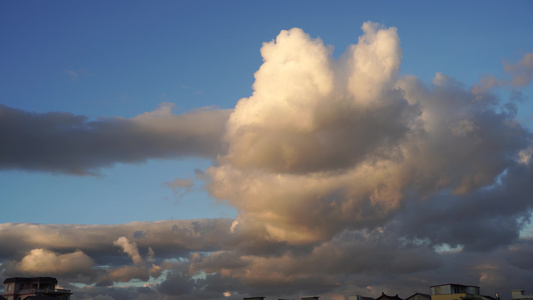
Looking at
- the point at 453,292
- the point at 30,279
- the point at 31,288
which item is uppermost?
the point at 30,279

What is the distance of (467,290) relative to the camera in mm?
150625

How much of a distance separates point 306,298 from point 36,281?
88728mm

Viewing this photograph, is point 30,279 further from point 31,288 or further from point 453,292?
point 453,292

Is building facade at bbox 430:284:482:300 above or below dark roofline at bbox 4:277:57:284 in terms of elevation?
below

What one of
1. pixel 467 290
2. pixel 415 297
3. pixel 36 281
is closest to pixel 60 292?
pixel 36 281

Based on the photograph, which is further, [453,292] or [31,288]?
[31,288]

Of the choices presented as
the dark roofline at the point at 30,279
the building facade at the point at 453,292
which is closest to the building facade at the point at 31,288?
the dark roofline at the point at 30,279

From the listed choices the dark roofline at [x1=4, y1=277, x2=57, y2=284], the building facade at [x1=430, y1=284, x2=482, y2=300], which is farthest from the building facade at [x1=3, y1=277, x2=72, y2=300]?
the building facade at [x1=430, y1=284, x2=482, y2=300]

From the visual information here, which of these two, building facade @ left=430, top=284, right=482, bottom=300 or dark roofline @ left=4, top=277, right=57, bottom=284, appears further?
dark roofline @ left=4, top=277, right=57, bottom=284

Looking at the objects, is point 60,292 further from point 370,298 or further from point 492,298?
point 492,298

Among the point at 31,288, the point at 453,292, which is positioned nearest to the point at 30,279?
the point at 31,288

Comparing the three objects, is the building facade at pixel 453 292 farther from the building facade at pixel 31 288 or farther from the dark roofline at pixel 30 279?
the dark roofline at pixel 30 279

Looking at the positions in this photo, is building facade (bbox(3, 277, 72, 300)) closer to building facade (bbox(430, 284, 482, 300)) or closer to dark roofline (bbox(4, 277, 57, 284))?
dark roofline (bbox(4, 277, 57, 284))

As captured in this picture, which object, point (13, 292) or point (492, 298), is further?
point (13, 292)
